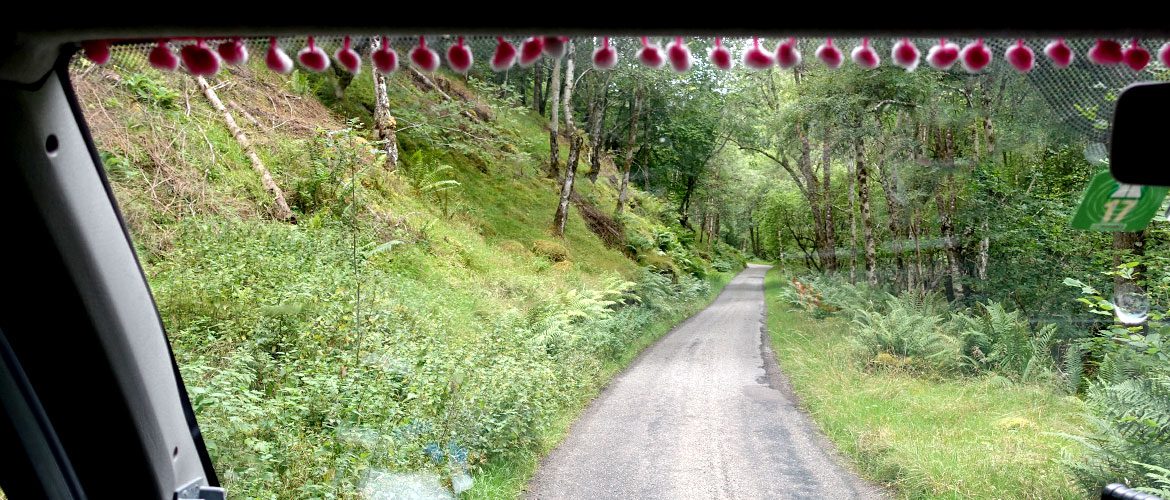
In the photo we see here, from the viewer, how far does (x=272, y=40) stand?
1258mm

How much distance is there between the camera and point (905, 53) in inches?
50.6

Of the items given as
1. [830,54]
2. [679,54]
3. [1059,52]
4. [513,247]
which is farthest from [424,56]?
[513,247]

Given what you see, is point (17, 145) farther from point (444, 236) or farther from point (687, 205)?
point (687, 205)

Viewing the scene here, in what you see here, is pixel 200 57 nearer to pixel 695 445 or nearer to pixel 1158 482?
pixel 1158 482

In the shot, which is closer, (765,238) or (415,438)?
(415,438)

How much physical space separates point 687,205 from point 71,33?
26779 millimetres

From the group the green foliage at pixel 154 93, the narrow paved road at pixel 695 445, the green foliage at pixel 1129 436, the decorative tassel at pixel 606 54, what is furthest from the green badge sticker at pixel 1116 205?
the green foliage at pixel 154 93

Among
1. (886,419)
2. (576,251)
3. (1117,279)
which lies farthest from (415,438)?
(576,251)

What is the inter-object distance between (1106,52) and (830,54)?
46 cm

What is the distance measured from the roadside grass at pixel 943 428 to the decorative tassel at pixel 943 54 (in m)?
4.91

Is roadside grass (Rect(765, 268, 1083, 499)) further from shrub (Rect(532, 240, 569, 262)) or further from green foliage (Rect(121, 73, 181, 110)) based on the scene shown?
green foliage (Rect(121, 73, 181, 110))

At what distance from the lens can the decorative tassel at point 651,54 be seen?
123 cm

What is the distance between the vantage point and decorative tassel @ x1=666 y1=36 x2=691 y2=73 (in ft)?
4.02

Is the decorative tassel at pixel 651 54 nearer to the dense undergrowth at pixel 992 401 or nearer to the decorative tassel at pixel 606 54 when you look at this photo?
the decorative tassel at pixel 606 54
